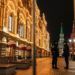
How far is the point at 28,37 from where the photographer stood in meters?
73.9

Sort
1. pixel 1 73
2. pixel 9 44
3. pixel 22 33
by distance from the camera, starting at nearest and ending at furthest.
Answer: pixel 1 73 < pixel 9 44 < pixel 22 33

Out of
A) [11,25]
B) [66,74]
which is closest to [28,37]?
[11,25]

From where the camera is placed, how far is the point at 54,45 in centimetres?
2419

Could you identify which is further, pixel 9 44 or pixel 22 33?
pixel 22 33

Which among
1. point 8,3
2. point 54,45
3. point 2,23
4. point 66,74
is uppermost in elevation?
point 8,3

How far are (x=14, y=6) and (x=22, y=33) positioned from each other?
47.5ft

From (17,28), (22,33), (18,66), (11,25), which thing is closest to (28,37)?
(22,33)

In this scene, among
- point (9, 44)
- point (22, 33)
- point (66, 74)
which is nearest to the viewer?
point (66, 74)

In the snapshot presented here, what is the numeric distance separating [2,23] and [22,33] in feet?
74.7

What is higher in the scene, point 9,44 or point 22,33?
point 22,33

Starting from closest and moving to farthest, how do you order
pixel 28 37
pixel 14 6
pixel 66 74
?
pixel 66 74, pixel 14 6, pixel 28 37

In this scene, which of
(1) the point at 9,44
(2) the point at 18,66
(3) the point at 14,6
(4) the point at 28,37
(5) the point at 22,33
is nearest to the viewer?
(2) the point at 18,66

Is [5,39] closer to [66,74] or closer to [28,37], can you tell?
[66,74]

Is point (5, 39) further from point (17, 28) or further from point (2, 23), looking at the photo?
point (17, 28)
